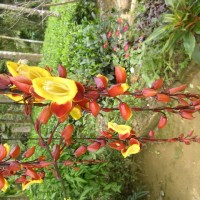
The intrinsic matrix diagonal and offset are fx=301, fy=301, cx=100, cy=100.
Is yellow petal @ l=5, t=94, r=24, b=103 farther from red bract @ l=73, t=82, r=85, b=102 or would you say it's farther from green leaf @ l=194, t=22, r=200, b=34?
green leaf @ l=194, t=22, r=200, b=34

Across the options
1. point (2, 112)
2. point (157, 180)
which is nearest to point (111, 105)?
point (157, 180)

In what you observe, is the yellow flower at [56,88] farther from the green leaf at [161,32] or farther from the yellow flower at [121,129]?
the green leaf at [161,32]

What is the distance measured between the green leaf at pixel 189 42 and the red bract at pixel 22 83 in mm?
1846

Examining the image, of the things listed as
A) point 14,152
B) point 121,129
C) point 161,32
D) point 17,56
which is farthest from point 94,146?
point 17,56

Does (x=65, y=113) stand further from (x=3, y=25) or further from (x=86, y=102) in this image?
(x=3, y=25)

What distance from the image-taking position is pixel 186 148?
2854 mm

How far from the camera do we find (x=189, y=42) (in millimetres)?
2600

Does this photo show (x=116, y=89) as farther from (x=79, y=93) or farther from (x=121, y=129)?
(x=121, y=129)

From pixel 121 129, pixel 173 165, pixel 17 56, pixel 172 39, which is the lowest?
pixel 17 56

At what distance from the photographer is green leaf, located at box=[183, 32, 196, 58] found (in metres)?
2.56

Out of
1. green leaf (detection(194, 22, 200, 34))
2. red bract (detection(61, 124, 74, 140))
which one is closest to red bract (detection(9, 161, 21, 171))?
red bract (detection(61, 124, 74, 140))

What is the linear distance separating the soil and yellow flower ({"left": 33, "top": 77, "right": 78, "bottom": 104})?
2.07 m

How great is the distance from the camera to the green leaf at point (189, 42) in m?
2.56

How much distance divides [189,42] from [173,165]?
1211 millimetres
